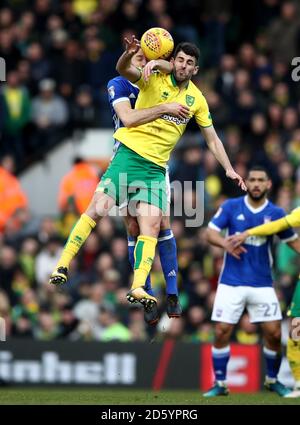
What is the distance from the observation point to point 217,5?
27500mm

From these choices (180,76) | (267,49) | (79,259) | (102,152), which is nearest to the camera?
(180,76)

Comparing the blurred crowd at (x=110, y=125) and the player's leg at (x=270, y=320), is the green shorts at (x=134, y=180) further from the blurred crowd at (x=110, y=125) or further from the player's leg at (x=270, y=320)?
the blurred crowd at (x=110, y=125)

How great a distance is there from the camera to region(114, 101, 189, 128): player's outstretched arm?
14.9m

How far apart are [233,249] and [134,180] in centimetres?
243

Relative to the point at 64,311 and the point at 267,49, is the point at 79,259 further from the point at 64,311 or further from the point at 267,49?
the point at 267,49

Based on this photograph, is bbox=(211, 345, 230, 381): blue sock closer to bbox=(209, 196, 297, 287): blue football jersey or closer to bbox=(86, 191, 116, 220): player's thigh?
bbox=(209, 196, 297, 287): blue football jersey

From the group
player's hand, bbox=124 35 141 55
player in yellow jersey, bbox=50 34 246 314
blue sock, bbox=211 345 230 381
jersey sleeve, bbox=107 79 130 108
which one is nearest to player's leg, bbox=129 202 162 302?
player in yellow jersey, bbox=50 34 246 314

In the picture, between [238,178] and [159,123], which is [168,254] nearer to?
[238,178]

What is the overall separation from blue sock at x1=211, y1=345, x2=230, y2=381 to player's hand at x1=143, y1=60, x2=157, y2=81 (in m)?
4.12

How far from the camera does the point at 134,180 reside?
A: 50.3 feet

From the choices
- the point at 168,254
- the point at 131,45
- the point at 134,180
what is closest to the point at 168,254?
the point at 168,254
